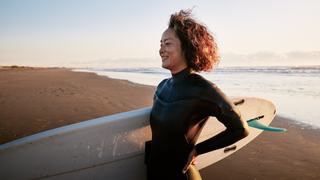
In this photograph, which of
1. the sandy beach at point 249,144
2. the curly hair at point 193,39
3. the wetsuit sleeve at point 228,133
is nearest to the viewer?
the wetsuit sleeve at point 228,133

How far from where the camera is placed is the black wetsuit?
38.2 inches

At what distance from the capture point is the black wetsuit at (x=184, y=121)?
97 cm

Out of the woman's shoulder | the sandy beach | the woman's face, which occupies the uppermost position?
the woman's face

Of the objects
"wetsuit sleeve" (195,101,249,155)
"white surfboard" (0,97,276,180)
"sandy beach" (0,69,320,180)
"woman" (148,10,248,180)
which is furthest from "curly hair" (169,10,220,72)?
"sandy beach" (0,69,320,180)

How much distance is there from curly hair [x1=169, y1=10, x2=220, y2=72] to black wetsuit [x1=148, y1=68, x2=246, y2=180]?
0.10m

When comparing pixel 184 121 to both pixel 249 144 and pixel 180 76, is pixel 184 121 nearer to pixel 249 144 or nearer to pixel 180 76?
pixel 180 76

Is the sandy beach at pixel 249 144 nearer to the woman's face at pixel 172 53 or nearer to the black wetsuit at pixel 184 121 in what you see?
the black wetsuit at pixel 184 121

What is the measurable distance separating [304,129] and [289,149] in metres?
1.11

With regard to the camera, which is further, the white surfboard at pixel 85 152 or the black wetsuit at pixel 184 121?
the white surfboard at pixel 85 152

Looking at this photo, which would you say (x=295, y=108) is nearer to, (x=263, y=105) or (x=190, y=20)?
(x=263, y=105)

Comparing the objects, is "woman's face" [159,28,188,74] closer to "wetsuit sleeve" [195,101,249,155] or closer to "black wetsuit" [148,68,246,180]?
"black wetsuit" [148,68,246,180]

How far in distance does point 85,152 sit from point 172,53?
1.25m

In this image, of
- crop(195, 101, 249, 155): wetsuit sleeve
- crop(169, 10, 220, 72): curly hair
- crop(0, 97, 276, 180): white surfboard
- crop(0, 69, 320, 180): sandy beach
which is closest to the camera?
crop(195, 101, 249, 155): wetsuit sleeve

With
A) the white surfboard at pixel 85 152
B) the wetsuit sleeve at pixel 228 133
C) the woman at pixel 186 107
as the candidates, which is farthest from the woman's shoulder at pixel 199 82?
the white surfboard at pixel 85 152
